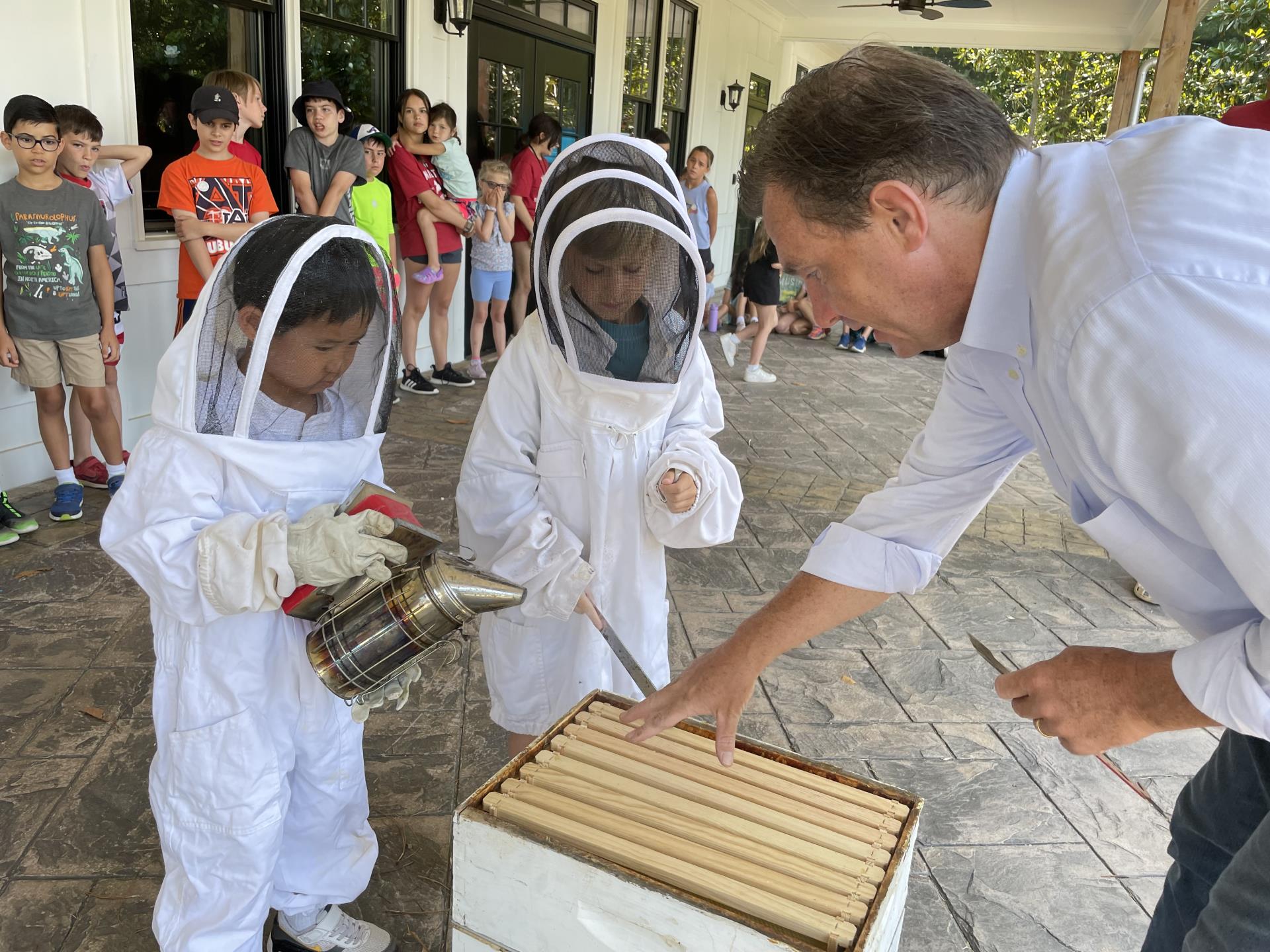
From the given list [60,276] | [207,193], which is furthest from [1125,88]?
[60,276]

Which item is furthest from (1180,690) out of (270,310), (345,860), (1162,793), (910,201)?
(1162,793)

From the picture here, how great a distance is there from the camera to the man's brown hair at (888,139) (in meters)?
1.24

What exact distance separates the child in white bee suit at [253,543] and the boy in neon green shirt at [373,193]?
14.3ft

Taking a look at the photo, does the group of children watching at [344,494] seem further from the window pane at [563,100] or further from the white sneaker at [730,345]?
the window pane at [563,100]

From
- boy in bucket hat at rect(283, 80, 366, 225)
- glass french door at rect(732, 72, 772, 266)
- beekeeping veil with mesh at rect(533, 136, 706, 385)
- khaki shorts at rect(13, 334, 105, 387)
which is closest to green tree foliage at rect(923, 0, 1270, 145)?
glass french door at rect(732, 72, 772, 266)

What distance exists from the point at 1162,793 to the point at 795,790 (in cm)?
208

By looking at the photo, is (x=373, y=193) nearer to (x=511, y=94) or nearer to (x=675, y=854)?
(x=511, y=94)

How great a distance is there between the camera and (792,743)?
3.03 metres

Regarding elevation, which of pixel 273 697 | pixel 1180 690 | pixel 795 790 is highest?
pixel 1180 690

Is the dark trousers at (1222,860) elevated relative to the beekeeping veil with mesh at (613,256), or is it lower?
lower

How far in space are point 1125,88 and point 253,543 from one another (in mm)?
14765

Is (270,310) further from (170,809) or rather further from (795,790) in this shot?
(795,790)

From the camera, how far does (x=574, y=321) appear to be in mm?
2053

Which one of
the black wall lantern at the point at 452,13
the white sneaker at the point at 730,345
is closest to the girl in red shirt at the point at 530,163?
the black wall lantern at the point at 452,13
